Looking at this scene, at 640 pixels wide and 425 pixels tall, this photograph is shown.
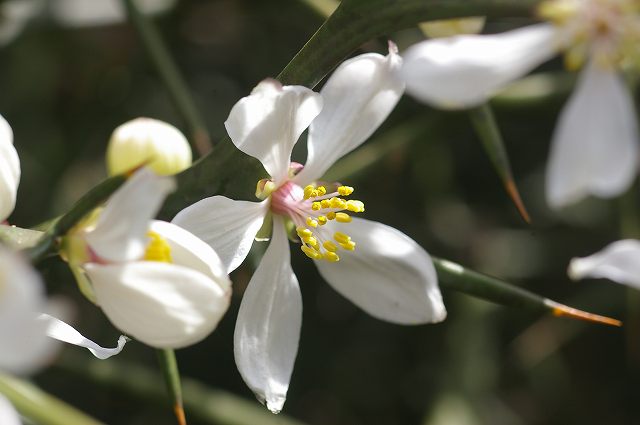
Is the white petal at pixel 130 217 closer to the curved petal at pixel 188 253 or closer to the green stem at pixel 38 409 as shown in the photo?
the curved petal at pixel 188 253

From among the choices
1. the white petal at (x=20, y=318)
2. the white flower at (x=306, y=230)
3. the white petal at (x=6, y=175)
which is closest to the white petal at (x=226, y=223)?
the white flower at (x=306, y=230)

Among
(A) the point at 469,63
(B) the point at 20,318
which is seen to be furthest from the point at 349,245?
(B) the point at 20,318

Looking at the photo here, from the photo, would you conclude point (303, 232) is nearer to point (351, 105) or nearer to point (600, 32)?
point (351, 105)

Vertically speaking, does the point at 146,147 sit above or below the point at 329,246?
above

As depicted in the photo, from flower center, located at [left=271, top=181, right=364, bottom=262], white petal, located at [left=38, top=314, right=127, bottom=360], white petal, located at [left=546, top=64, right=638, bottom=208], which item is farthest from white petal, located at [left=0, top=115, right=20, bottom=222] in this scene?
white petal, located at [left=546, top=64, right=638, bottom=208]

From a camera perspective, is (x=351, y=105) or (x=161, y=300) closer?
(x=161, y=300)

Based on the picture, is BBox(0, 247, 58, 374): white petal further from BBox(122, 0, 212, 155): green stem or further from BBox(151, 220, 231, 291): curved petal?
BBox(122, 0, 212, 155): green stem
